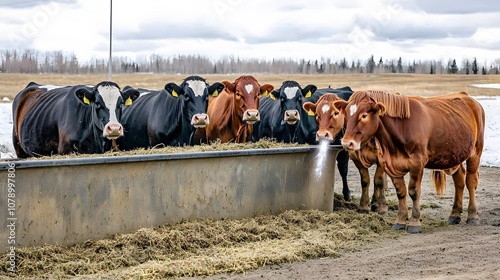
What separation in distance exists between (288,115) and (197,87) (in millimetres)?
1590

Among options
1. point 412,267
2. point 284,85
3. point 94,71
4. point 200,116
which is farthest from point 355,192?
point 94,71

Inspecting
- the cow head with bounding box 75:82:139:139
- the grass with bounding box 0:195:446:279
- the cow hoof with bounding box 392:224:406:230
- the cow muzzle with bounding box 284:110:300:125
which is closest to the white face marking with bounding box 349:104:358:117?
the grass with bounding box 0:195:446:279

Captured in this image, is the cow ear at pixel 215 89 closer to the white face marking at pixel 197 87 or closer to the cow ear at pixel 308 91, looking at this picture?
the white face marking at pixel 197 87

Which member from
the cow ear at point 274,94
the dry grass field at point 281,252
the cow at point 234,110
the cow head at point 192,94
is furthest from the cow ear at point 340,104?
the cow ear at point 274,94

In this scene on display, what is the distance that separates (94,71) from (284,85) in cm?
5731

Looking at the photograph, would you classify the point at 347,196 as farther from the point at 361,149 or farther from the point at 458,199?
the point at 458,199

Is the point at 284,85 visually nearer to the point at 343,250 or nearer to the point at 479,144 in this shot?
the point at 479,144

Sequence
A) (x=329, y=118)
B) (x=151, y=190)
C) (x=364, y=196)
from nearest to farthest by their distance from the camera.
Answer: (x=151, y=190) < (x=329, y=118) < (x=364, y=196)

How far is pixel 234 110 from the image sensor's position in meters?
13.3

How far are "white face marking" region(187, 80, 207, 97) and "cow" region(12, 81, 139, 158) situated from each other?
993 millimetres

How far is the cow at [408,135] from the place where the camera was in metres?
9.58

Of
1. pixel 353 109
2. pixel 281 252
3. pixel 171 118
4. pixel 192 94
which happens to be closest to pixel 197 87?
pixel 192 94

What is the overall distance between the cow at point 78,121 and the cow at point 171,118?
0.73 metres

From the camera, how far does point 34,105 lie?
12.7 metres
